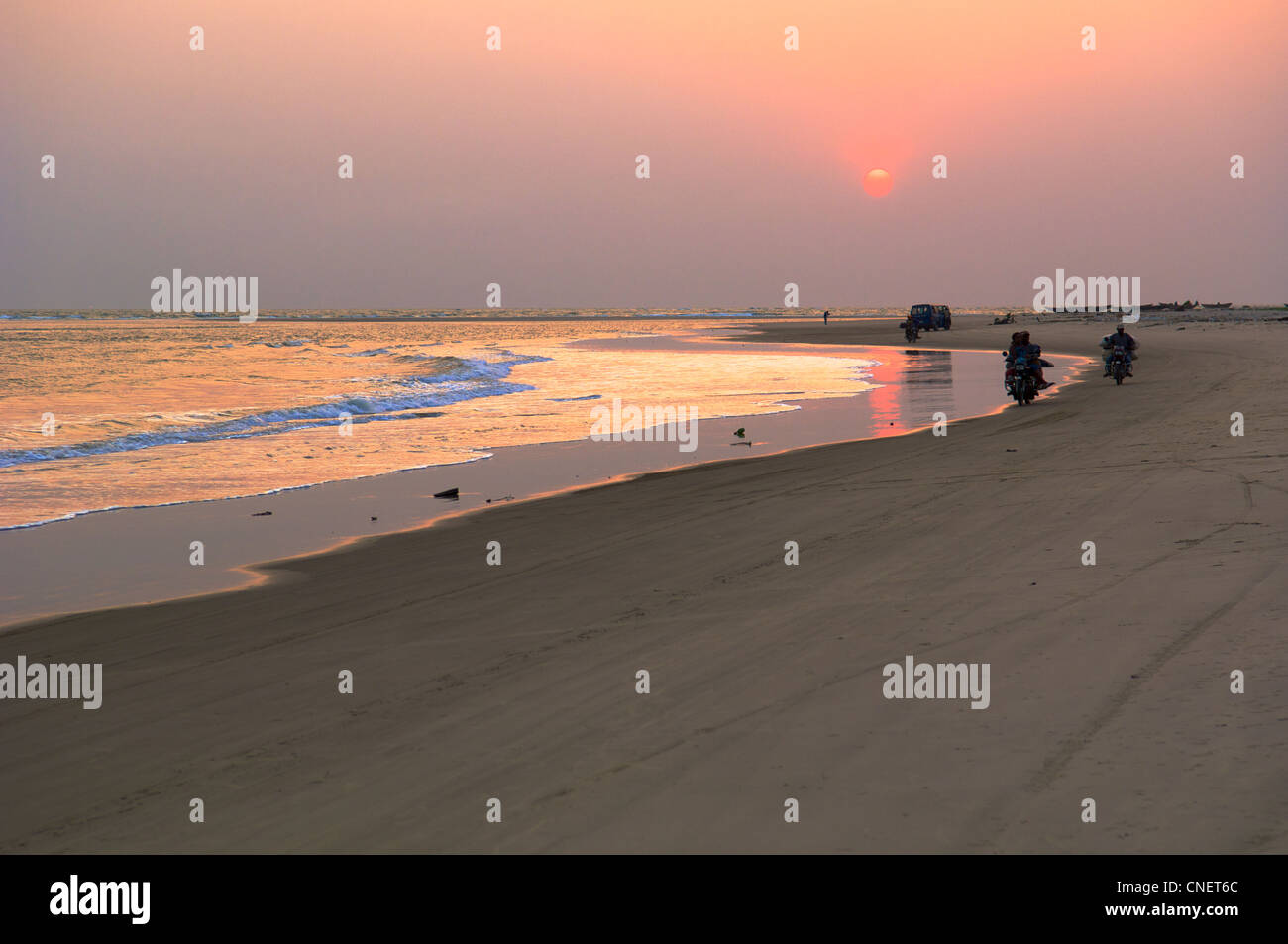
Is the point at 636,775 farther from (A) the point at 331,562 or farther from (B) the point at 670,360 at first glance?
(B) the point at 670,360

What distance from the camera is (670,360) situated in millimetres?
56531

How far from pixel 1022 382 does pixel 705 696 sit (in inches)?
851

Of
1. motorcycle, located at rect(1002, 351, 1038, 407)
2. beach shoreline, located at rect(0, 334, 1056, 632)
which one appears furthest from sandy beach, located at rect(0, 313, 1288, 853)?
motorcycle, located at rect(1002, 351, 1038, 407)

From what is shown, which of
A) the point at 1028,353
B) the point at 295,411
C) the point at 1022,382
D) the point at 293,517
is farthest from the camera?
the point at 295,411

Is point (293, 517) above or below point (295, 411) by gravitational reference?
below

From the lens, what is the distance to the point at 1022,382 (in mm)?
25125

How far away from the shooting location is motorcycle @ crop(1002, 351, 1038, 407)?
2509 centimetres

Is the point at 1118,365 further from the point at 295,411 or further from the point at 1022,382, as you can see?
the point at 295,411

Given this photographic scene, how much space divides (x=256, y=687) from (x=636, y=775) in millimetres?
2766

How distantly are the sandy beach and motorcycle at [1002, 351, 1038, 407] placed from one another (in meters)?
14.2

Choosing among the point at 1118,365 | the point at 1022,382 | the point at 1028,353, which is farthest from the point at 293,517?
the point at 1118,365

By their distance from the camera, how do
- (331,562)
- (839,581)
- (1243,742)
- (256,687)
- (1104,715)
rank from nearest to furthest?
(1243,742), (1104,715), (256,687), (839,581), (331,562)
